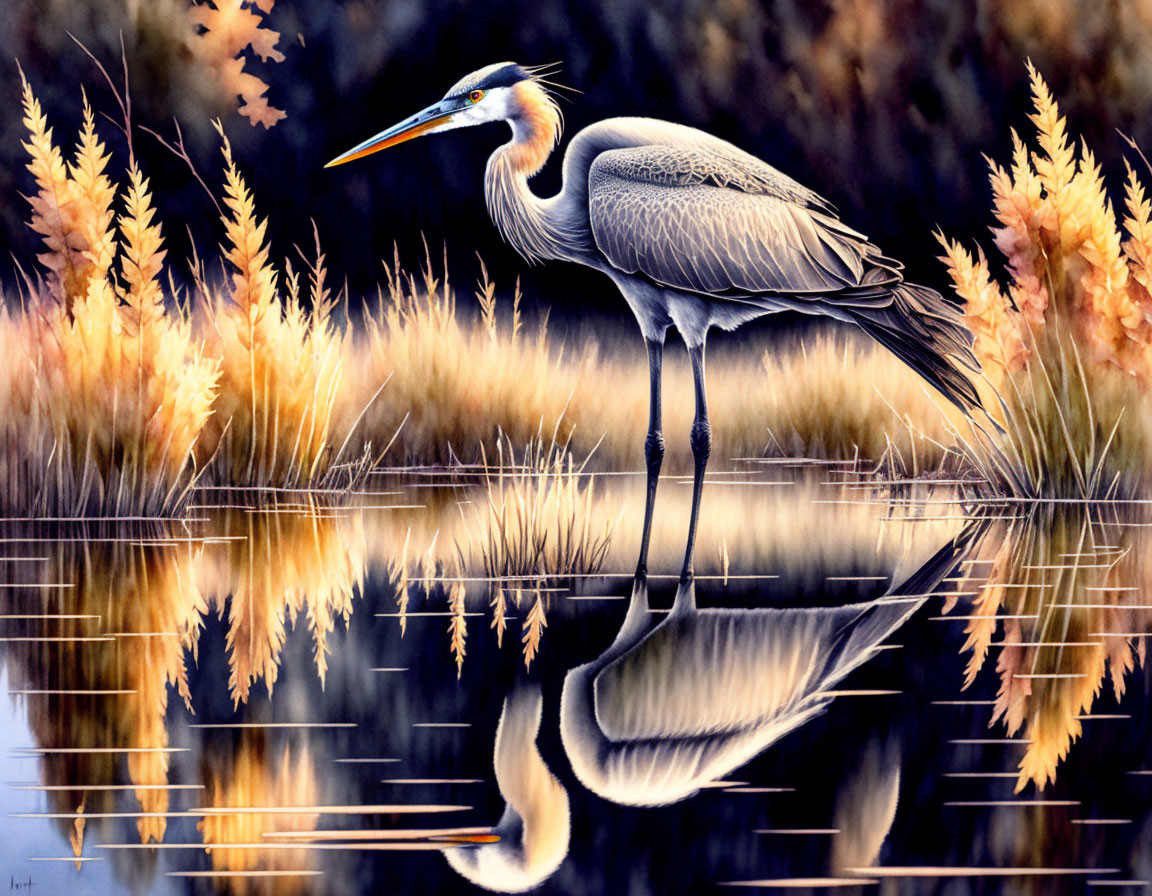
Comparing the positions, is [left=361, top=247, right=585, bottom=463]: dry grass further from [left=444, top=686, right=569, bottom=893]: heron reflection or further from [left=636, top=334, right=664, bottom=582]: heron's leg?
[left=444, top=686, right=569, bottom=893]: heron reflection

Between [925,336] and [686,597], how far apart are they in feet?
7.86

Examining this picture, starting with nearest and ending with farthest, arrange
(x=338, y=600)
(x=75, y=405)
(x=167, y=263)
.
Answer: (x=338, y=600)
(x=75, y=405)
(x=167, y=263)

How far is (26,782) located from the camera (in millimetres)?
3279

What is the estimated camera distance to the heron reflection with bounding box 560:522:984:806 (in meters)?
3.47

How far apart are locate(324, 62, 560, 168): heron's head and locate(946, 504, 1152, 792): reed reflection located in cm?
303

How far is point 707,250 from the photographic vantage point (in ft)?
25.0

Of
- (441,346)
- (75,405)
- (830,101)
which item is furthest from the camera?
(830,101)

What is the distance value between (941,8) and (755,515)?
7.41 meters

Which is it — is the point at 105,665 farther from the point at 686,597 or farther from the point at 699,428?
the point at 699,428

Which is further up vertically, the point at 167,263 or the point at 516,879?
the point at 167,263

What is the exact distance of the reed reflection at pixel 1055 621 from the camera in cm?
383

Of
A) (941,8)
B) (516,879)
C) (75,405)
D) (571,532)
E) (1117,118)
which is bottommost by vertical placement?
(516,879)

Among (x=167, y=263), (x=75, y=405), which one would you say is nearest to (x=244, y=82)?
(x=167, y=263)

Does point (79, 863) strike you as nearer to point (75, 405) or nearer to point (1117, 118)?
point (75, 405)
